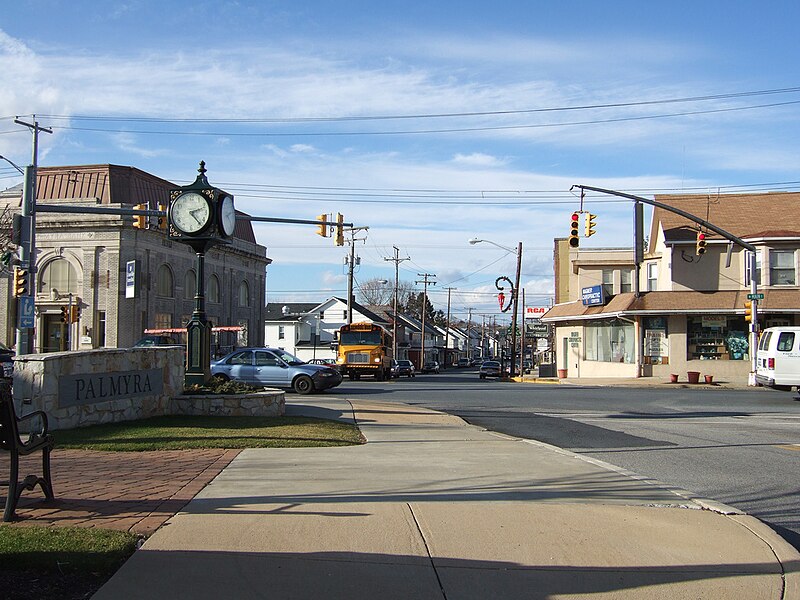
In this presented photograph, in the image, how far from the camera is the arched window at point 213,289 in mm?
60844

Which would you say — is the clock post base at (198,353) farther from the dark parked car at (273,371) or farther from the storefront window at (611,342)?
the storefront window at (611,342)

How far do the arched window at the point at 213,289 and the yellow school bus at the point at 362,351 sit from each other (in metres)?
24.7

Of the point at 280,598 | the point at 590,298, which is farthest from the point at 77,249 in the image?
the point at 280,598

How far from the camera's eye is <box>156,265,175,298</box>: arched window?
53.2m

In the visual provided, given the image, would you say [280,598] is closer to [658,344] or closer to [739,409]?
[739,409]

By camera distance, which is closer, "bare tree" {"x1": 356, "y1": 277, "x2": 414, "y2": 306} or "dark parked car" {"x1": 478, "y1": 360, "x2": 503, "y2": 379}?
"dark parked car" {"x1": 478, "y1": 360, "x2": 503, "y2": 379}

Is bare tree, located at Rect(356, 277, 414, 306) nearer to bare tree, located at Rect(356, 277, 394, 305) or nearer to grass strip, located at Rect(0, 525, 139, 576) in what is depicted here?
bare tree, located at Rect(356, 277, 394, 305)

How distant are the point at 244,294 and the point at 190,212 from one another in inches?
2096

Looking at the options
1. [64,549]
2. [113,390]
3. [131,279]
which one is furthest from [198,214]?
[131,279]

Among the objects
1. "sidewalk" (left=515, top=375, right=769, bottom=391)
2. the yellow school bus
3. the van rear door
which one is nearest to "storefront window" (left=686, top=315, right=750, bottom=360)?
"sidewalk" (left=515, top=375, right=769, bottom=391)

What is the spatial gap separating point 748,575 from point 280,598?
3.43 m

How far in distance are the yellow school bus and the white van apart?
1833 cm

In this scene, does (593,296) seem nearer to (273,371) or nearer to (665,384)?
(665,384)

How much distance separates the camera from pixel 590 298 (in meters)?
44.9
